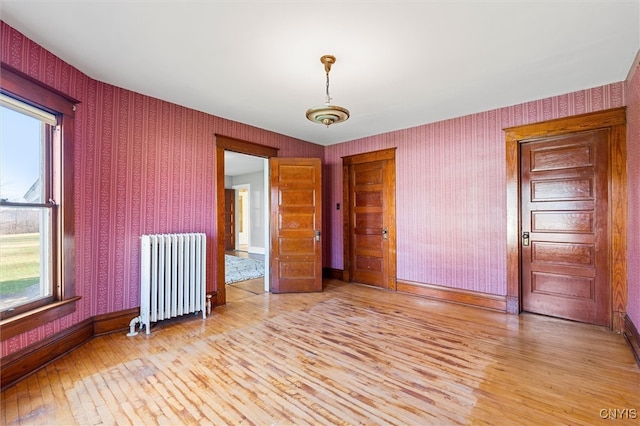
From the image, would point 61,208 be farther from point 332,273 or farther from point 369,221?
point 332,273

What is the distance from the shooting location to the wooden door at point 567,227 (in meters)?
3.10

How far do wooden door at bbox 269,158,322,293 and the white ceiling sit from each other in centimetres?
132

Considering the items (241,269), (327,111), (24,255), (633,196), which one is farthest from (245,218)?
(633,196)

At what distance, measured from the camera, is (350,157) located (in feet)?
17.2

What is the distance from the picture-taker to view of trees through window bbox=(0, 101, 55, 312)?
2.09m

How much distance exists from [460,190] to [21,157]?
465 centimetres

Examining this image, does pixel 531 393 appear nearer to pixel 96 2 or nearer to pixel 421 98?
pixel 421 98

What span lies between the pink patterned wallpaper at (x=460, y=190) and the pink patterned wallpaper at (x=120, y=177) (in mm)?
2919

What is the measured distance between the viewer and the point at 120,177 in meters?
3.03

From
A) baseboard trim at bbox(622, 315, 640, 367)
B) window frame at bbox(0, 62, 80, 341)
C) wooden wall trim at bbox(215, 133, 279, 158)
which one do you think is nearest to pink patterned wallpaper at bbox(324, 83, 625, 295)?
baseboard trim at bbox(622, 315, 640, 367)

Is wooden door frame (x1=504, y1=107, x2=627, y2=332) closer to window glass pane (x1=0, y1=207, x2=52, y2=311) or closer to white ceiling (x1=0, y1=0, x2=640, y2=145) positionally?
white ceiling (x1=0, y1=0, x2=640, y2=145)

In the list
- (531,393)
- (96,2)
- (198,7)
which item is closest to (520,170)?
(531,393)

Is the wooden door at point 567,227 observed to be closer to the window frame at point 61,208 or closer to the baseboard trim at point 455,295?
the baseboard trim at point 455,295

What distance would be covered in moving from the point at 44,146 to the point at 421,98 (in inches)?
147
